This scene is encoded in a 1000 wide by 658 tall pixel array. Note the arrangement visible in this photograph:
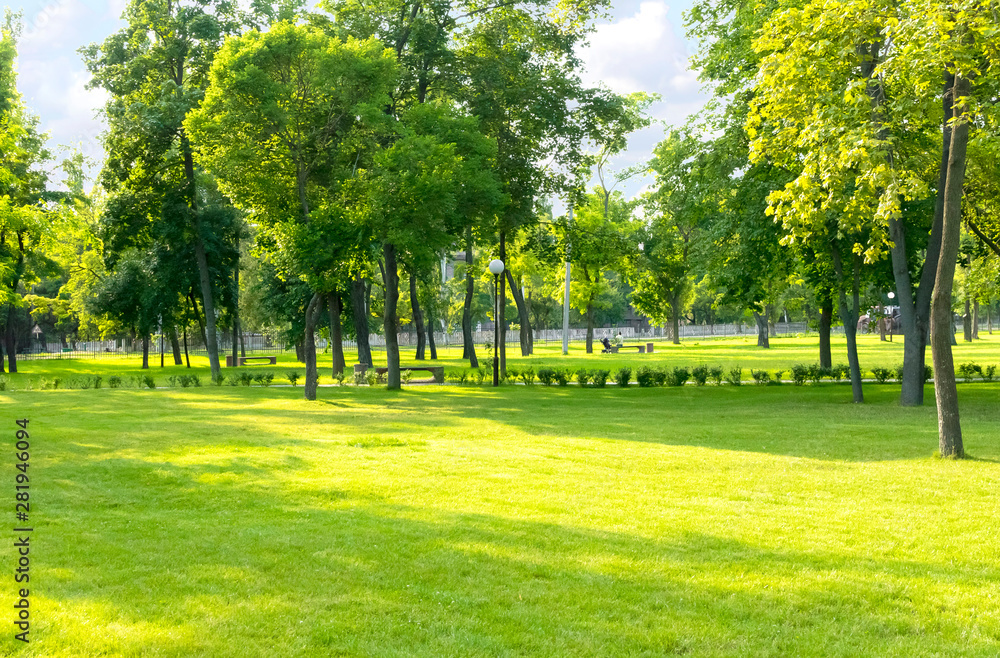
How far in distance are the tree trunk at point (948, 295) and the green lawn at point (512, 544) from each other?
61cm

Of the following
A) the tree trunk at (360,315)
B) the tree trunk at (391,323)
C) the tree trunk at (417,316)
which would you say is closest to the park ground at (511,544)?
the tree trunk at (391,323)

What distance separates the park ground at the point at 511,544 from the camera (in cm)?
493

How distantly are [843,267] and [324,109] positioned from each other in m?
14.5

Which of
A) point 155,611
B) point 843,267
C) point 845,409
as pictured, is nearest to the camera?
point 155,611

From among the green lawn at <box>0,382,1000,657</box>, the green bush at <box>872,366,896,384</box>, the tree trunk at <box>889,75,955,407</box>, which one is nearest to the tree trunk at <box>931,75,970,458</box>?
the green lawn at <box>0,382,1000,657</box>

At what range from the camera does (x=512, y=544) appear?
6.94 m

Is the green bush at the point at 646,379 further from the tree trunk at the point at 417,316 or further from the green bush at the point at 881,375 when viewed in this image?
the tree trunk at the point at 417,316

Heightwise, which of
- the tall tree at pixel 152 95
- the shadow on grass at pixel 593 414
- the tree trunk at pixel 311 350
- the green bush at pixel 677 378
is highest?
the tall tree at pixel 152 95

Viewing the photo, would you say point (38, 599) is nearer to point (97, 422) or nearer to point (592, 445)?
point (592, 445)

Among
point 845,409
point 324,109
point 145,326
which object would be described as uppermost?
point 324,109

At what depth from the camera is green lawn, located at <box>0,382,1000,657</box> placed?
4930 mm

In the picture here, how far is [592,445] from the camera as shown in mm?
13078

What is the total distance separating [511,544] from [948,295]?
26.8 ft

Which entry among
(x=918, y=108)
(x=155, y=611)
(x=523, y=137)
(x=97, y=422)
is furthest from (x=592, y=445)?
(x=523, y=137)
